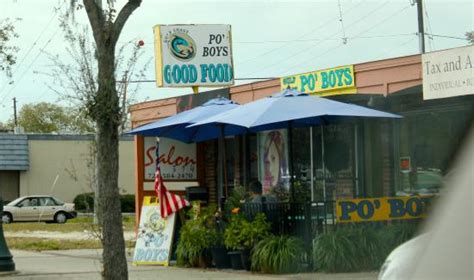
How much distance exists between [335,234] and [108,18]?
15.7 ft

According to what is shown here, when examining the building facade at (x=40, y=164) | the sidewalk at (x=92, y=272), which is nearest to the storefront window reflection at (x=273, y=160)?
the sidewalk at (x=92, y=272)

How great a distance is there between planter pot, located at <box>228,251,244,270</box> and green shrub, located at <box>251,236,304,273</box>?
0.45 metres

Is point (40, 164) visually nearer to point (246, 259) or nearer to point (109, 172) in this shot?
point (246, 259)

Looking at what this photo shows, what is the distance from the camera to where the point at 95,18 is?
8047mm

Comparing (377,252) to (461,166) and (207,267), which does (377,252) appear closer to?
(207,267)

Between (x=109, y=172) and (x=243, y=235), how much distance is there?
14.6 feet

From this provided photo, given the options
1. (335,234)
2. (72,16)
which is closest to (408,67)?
(335,234)

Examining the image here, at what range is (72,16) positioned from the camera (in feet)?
29.9

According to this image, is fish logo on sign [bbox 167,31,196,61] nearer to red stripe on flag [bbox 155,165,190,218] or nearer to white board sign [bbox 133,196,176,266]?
white board sign [bbox 133,196,176,266]

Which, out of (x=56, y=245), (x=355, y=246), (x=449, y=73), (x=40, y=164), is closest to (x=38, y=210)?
(x=40, y=164)

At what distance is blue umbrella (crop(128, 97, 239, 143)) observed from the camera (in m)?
14.4

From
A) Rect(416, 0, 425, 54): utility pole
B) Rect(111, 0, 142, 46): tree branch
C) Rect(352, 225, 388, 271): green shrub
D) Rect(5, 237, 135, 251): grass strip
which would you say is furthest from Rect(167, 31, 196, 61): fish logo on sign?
Rect(111, 0, 142, 46): tree branch

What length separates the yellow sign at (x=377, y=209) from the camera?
1127 cm

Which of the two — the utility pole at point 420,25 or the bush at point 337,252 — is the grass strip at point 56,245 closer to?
the bush at point 337,252
